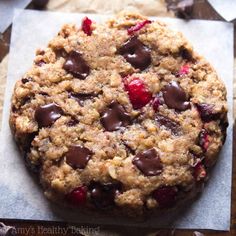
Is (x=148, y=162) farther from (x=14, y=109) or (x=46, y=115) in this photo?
(x=14, y=109)

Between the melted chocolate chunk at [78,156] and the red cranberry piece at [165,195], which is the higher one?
the melted chocolate chunk at [78,156]

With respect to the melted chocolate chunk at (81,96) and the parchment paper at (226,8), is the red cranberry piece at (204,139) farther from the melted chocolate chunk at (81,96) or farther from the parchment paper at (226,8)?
the parchment paper at (226,8)

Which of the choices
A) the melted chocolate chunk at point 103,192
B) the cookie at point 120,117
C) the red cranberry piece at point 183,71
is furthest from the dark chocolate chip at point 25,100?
the red cranberry piece at point 183,71

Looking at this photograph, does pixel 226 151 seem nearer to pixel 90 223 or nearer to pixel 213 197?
pixel 213 197

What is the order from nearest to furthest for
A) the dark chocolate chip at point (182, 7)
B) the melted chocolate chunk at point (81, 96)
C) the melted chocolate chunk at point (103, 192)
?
the melted chocolate chunk at point (103, 192), the melted chocolate chunk at point (81, 96), the dark chocolate chip at point (182, 7)

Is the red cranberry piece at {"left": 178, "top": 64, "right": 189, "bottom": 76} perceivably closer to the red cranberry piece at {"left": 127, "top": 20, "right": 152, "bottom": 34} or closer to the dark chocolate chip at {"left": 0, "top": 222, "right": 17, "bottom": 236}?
the red cranberry piece at {"left": 127, "top": 20, "right": 152, "bottom": 34}

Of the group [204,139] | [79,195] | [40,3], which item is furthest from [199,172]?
[40,3]
